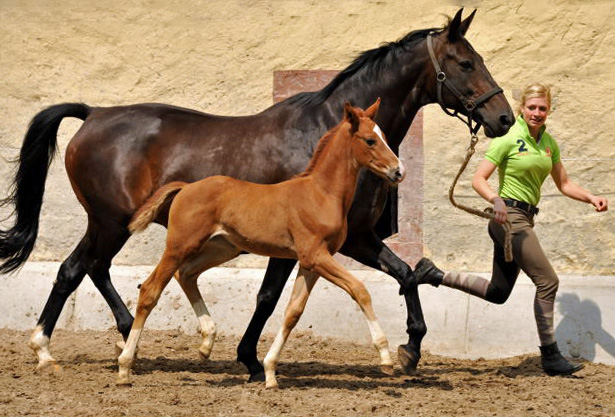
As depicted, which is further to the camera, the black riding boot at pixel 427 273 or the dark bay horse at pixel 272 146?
the black riding boot at pixel 427 273

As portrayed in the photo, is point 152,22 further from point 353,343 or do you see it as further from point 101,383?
point 101,383

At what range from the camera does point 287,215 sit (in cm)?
503

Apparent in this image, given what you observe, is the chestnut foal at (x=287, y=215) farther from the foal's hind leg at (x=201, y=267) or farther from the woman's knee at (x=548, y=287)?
the woman's knee at (x=548, y=287)

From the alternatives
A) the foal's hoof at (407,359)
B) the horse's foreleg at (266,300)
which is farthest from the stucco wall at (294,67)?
the horse's foreleg at (266,300)

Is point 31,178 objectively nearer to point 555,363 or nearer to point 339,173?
point 339,173

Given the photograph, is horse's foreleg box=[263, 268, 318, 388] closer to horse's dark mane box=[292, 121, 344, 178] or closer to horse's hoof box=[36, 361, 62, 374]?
horse's dark mane box=[292, 121, 344, 178]

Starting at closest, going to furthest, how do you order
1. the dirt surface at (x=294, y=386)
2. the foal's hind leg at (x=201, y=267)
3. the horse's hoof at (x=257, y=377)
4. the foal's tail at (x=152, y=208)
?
the dirt surface at (x=294, y=386) < the foal's tail at (x=152, y=208) < the foal's hind leg at (x=201, y=267) < the horse's hoof at (x=257, y=377)

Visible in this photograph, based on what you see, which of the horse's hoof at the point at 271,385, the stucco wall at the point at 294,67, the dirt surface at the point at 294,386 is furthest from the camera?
the stucco wall at the point at 294,67

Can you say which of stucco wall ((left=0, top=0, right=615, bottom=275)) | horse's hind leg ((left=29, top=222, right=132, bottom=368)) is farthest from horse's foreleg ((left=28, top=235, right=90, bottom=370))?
stucco wall ((left=0, top=0, right=615, bottom=275))

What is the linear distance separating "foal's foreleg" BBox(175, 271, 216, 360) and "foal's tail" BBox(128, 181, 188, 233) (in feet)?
1.36

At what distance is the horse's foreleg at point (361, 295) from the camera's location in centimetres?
469

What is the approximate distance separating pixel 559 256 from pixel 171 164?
3.09 m

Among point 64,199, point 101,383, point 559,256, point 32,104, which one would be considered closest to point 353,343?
point 559,256

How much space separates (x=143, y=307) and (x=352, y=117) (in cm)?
156
